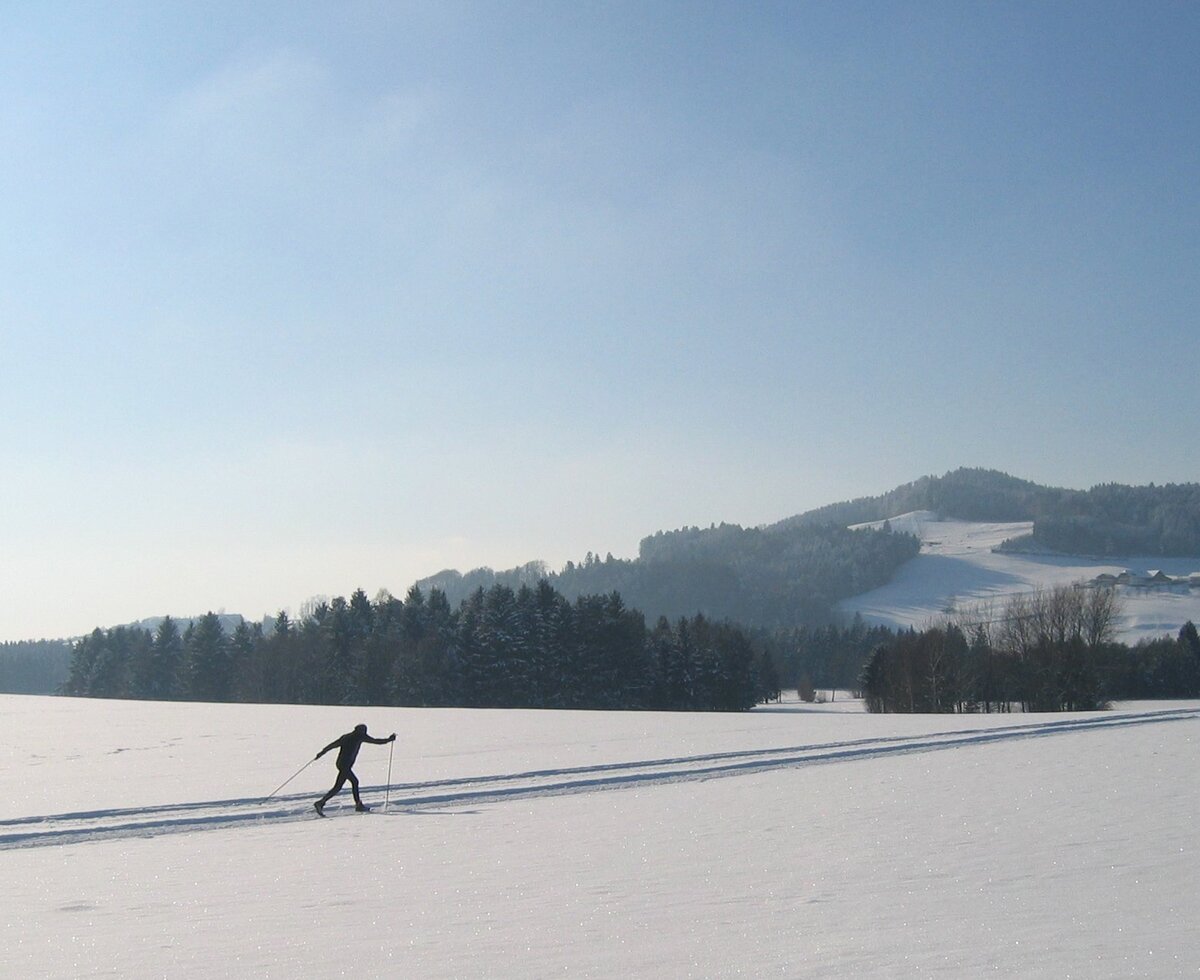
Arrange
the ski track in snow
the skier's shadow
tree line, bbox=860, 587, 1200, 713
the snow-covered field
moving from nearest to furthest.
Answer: the snow-covered field → the ski track in snow → the skier's shadow → tree line, bbox=860, 587, 1200, 713

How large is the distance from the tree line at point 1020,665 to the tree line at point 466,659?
14457 mm

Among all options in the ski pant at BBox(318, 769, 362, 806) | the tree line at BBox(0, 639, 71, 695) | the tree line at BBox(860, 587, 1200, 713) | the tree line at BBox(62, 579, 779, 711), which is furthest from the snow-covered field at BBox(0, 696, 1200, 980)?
the tree line at BBox(0, 639, 71, 695)

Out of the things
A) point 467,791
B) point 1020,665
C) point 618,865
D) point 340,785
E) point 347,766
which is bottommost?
point 1020,665

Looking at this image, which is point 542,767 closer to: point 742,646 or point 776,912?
point 776,912

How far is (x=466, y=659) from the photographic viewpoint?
273 ft

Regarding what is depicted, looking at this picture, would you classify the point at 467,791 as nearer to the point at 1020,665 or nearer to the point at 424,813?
the point at 424,813

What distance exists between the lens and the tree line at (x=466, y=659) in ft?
273

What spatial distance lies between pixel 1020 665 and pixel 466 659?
44.1 m

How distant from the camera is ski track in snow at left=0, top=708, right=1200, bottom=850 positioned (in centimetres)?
1675

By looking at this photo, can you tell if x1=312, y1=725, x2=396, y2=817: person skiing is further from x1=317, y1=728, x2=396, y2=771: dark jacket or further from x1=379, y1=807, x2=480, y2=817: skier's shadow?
x1=379, y1=807, x2=480, y2=817: skier's shadow

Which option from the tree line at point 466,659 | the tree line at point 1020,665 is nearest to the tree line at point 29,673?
the tree line at point 466,659

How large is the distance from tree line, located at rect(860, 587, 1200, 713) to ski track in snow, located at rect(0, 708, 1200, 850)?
48.0 meters

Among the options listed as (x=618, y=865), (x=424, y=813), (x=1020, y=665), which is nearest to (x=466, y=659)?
(x=1020, y=665)

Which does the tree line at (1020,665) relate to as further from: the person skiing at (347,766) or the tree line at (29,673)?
the tree line at (29,673)
